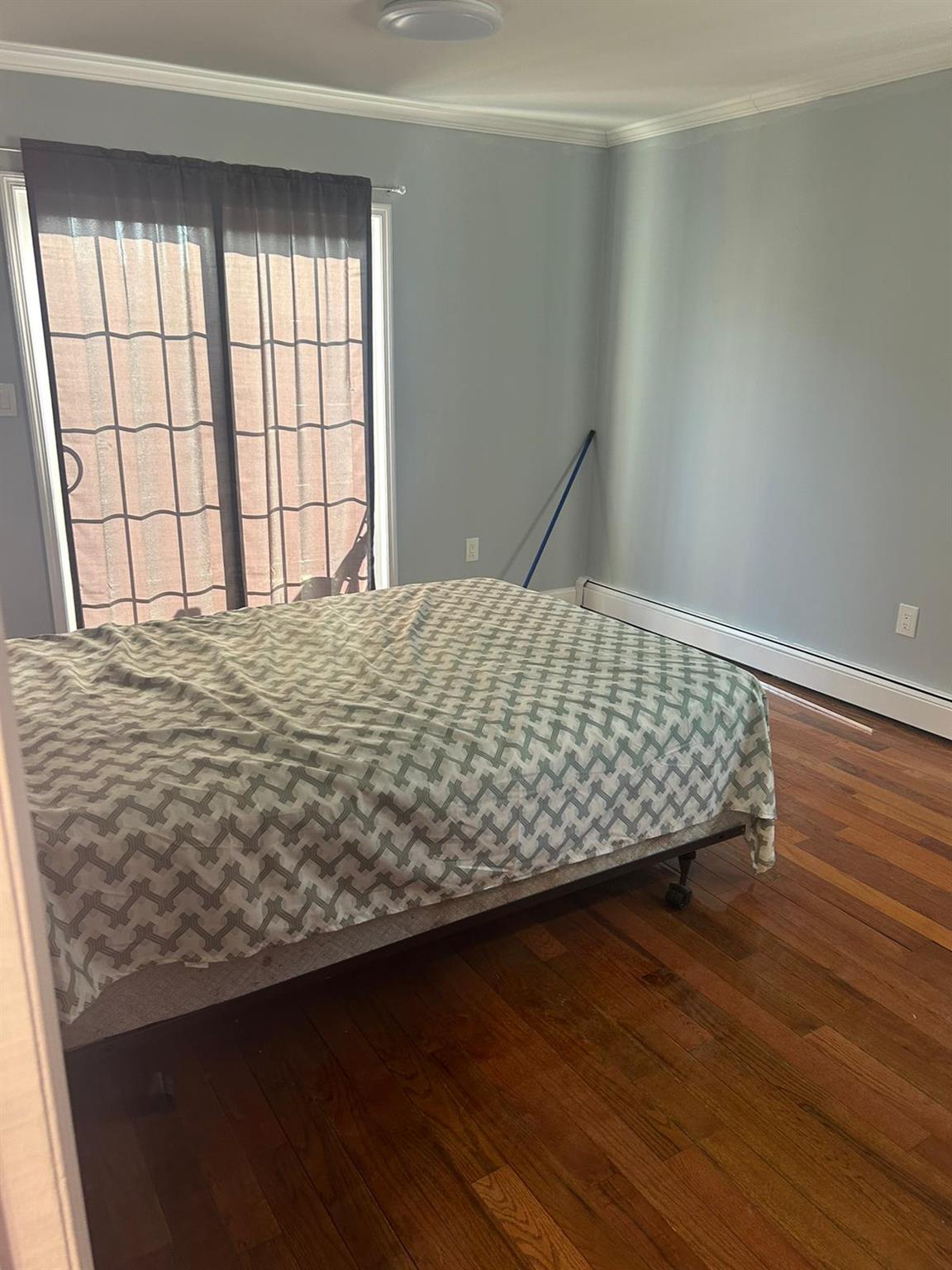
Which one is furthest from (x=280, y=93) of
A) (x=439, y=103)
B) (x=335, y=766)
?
(x=335, y=766)

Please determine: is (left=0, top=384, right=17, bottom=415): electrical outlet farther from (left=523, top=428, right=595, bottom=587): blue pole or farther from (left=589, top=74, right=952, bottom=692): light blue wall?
(left=589, top=74, right=952, bottom=692): light blue wall

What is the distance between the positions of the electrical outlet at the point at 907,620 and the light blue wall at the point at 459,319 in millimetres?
1811

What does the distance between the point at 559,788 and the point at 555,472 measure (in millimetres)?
2938

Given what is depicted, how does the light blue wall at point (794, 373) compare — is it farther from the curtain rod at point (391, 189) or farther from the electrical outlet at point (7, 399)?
the electrical outlet at point (7, 399)

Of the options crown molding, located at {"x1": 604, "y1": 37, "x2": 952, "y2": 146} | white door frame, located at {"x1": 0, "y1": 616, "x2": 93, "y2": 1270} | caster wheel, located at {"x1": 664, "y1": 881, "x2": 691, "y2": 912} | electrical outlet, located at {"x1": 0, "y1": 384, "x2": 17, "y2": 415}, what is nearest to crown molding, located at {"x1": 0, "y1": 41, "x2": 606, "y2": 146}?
crown molding, located at {"x1": 604, "y1": 37, "x2": 952, "y2": 146}

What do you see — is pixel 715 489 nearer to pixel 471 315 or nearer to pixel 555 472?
pixel 555 472

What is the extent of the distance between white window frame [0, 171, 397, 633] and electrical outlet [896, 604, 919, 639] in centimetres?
215

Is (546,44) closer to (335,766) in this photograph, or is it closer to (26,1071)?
(335,766)

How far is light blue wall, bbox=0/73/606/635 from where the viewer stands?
135 inches

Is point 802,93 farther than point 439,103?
No

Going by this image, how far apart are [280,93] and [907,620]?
3.09 meters

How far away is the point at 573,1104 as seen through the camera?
1727mm

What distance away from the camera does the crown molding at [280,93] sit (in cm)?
312

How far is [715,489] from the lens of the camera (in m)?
4.14
